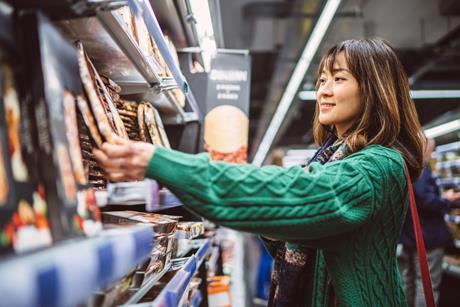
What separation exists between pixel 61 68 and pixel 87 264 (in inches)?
15.3

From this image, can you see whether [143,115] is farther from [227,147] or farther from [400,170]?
[227,147]

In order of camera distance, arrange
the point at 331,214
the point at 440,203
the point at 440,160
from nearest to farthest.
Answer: the point at 331,214 → the point at 440,203 → the point at 440,160

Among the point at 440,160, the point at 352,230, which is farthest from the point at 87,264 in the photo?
the point at 440,160

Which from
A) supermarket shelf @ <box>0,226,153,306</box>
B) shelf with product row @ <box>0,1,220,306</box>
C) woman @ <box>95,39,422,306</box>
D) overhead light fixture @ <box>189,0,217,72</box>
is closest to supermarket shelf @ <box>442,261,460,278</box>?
overhead light fixture @ <box>189,0,217,72</box>

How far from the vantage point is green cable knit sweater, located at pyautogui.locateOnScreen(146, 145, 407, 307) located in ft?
3.20

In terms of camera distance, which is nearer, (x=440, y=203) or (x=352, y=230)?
(x=352, y=230)

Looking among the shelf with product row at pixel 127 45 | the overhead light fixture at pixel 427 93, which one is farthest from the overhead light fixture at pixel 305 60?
the shelf with product row at pixel 127 45

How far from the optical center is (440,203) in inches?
174

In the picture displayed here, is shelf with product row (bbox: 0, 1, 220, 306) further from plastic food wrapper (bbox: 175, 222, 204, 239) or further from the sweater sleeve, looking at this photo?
plastic food wrapper (bbox: 175, 222, 204, 239)

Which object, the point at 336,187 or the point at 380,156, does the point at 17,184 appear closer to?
the point at 336,187

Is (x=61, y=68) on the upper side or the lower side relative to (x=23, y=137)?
upper

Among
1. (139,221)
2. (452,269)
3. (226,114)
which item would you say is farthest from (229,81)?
(452,269)

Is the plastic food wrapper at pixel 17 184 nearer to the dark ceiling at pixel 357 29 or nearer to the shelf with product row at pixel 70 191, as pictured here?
the shelf with product row at pixel 70 191

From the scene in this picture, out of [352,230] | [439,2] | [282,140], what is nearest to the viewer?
[352,230]
